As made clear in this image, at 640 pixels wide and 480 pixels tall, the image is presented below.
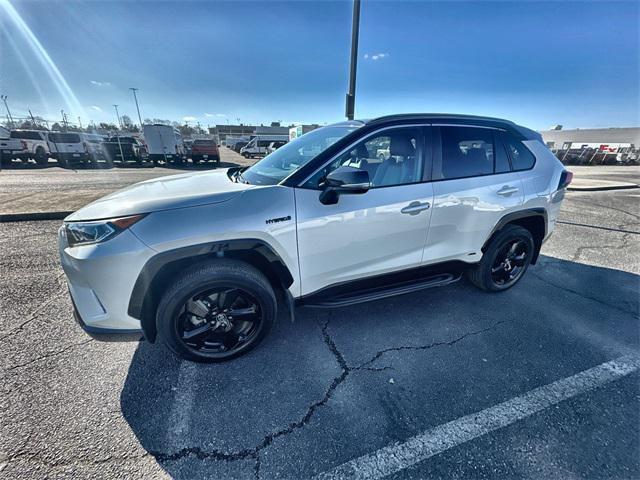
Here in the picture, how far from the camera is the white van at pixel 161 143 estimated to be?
19094 millimetres

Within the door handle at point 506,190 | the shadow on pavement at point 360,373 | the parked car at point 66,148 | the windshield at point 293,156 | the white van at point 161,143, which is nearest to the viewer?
the shadow on pavement at point 360,373

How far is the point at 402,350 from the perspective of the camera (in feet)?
8.36

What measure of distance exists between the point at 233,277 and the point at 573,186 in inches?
563

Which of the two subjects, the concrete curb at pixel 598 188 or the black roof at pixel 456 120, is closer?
the black roof at pixel 456 120

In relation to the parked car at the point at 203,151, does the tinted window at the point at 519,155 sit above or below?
above

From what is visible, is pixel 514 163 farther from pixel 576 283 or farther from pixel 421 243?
pixel 576 283

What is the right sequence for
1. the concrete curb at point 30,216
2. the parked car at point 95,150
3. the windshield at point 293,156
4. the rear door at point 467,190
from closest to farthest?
the windshield at point 293,156 < the rear door at point 467,190 < the concrete curb at point 30,216 < the parked car at point 95,150

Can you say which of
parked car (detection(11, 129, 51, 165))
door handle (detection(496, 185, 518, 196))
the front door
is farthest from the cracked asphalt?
parked car (detection(11, 129, 51, 165))

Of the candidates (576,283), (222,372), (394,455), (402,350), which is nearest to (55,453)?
(222,372)

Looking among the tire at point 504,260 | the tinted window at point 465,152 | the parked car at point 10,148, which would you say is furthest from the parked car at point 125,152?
the tire at point 504,260

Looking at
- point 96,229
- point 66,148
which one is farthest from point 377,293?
point 66,148

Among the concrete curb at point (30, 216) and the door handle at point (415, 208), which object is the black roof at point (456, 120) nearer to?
the door handle at point (415, 208)

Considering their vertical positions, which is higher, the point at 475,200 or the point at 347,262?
the point at 475,200

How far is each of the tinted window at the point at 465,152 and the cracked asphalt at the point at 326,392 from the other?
4.70 ft
